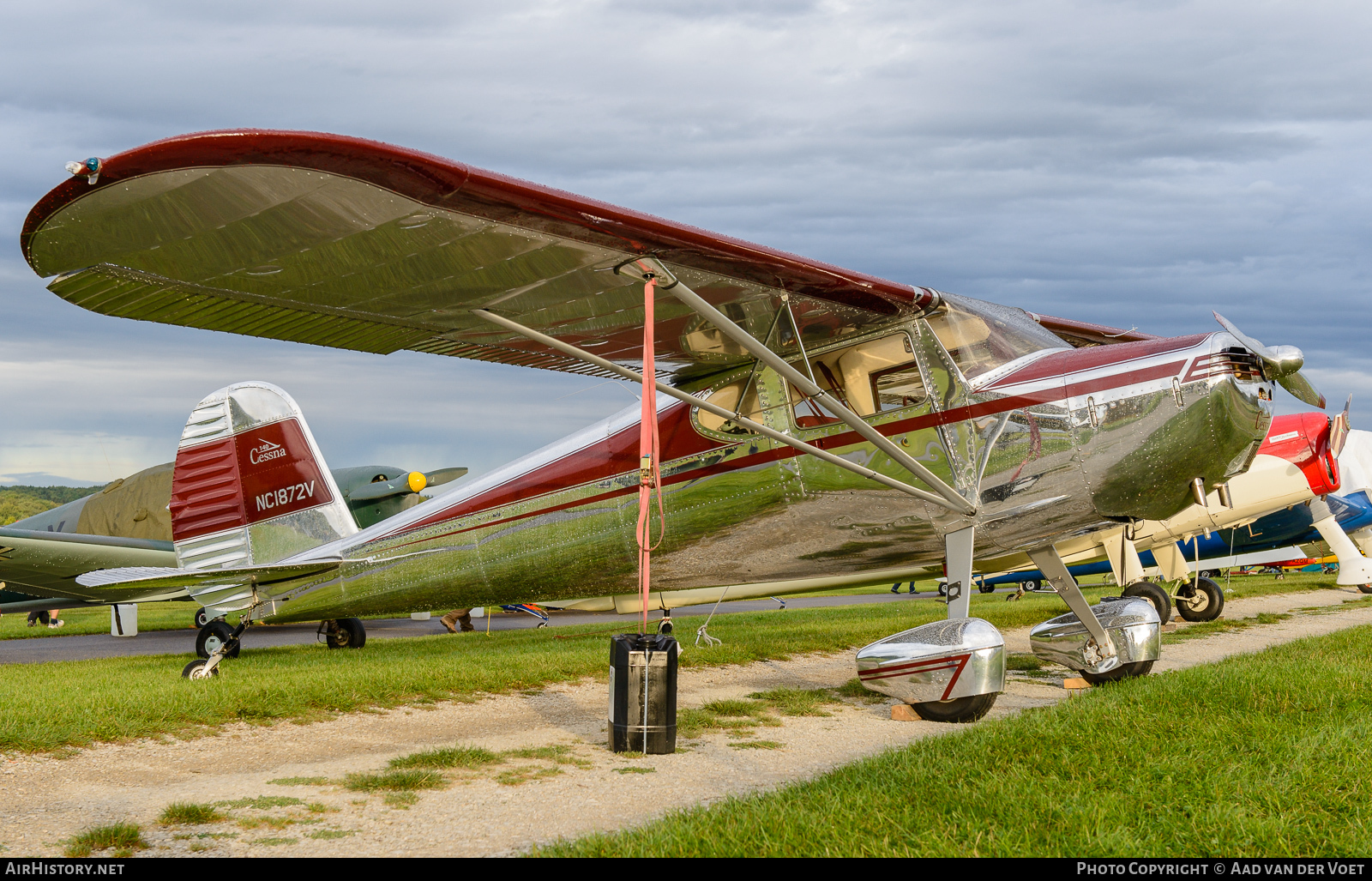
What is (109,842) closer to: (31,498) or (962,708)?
(962,708)

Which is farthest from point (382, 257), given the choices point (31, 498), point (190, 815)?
point (31, 498)

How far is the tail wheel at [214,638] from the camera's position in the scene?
977 cm

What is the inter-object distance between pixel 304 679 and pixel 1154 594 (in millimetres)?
11282

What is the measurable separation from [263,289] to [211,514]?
20.2 ft

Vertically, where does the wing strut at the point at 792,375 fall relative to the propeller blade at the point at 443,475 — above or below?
above

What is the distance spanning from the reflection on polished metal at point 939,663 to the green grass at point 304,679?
322 cm

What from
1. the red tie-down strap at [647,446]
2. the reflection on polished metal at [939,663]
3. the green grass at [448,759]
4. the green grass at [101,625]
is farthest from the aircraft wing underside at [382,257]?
the green grass at [101,625]

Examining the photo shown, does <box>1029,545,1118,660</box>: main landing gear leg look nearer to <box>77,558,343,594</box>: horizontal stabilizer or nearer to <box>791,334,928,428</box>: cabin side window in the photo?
<box>791,334,928,428</box>: cabin side window

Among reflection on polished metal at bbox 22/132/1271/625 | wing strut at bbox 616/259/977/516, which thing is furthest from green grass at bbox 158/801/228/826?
wing strut at bbox 616/259/977/516

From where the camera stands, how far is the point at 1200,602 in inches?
567

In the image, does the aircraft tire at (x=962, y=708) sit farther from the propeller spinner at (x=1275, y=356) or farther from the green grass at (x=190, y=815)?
the green grass at (x=190, y=815)

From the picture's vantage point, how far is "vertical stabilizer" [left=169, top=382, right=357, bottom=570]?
9.94 meters

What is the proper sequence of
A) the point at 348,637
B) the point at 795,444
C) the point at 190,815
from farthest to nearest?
the point at 348,637 < the point at 795,444 < the point at 190,815

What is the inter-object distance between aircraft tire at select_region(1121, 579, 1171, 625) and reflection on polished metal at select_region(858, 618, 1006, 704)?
8847mm
